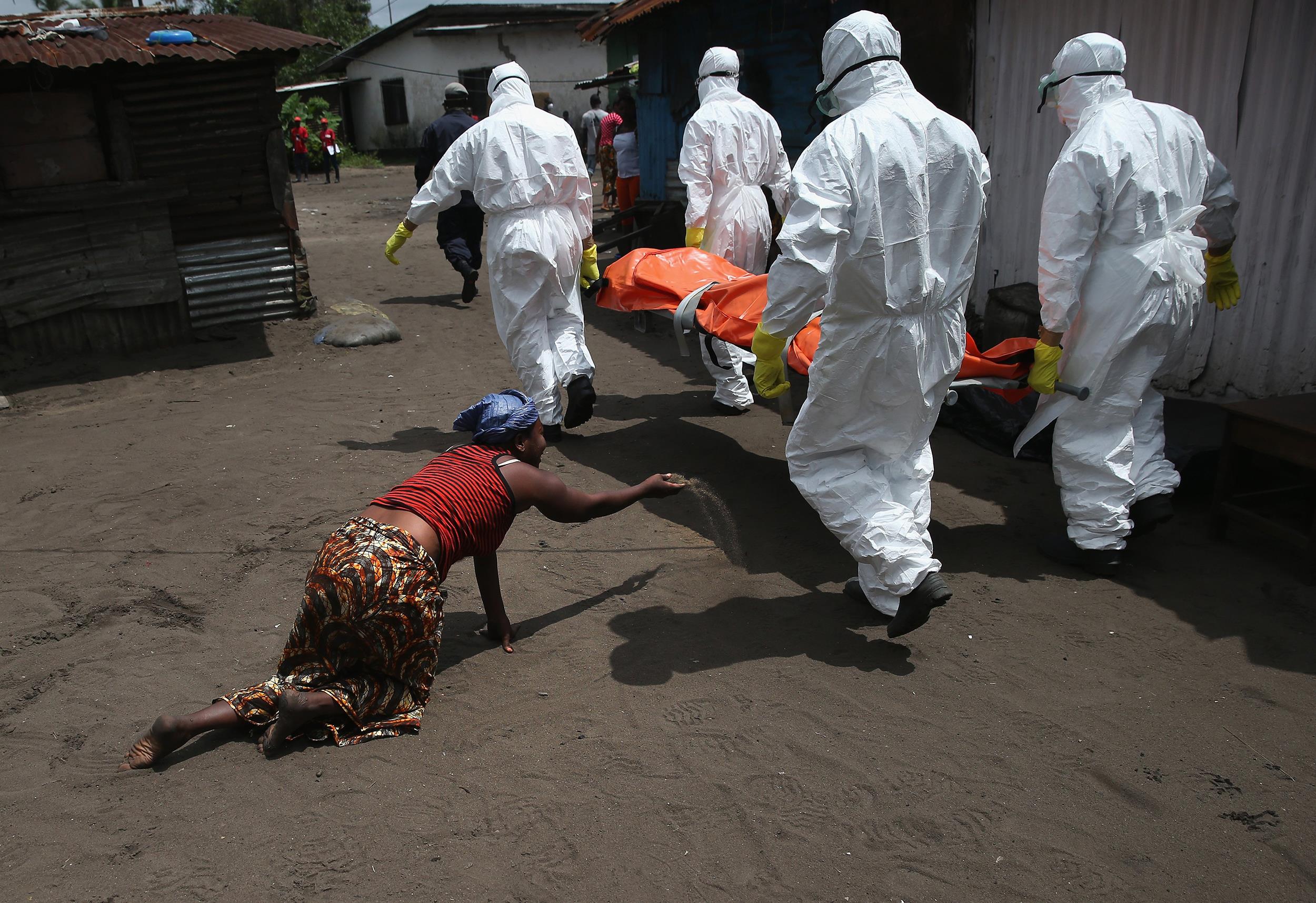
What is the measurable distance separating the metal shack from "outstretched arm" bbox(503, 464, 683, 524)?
18.4 feet

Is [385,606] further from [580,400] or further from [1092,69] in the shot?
[1092,69]

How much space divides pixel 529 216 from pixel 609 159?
1090cm

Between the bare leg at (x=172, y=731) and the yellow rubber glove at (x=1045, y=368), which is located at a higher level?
the yellow rubber glove at (x=1045, y=368)

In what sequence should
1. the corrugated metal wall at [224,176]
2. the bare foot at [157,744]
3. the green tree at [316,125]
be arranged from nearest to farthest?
1. the bare foot at [157,744]
2. the corrugated metal wall at [224,176]
3. the green tree at [316,125]

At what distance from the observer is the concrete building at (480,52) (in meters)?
24.9

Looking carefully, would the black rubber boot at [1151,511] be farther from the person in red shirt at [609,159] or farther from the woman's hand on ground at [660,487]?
the person in red shirt at [609,159]

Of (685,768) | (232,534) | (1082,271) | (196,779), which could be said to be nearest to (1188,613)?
(1082,271)

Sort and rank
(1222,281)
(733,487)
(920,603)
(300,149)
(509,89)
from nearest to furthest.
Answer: (920,603) < (1222,281) < (733,487) < (509,89) < (300,149)

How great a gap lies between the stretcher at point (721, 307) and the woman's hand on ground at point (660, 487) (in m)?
0.77

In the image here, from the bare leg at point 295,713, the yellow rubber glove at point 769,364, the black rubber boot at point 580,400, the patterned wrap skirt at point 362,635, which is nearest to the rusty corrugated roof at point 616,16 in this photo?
the black rubber boot at point 580,400

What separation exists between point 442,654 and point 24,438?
4.39 m

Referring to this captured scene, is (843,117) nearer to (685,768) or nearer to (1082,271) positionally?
(1082,271)

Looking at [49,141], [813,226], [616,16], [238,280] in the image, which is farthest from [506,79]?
[616,16]

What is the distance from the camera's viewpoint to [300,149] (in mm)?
22453
